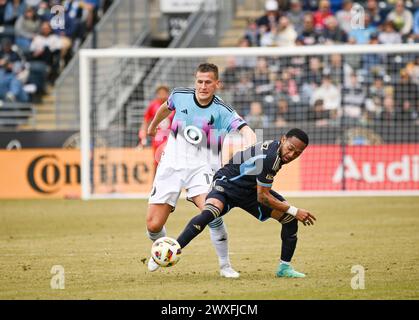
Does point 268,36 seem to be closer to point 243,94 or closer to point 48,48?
point 243,94

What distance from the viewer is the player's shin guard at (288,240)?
33.4 ft

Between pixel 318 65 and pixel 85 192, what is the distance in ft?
22.2

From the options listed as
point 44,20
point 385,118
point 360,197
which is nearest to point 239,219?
point 360,197

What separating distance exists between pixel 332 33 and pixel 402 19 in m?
1.81

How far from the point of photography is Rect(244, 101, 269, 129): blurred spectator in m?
22.7

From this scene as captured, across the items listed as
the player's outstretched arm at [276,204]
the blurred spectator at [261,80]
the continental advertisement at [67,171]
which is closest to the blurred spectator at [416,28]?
the blurred spectator at [261,80]

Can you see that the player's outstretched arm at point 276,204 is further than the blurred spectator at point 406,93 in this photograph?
No

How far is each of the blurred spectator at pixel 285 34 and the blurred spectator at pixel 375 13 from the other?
7.04ft

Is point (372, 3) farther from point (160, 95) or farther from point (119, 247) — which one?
point (119, 247)

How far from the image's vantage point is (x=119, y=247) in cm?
1312

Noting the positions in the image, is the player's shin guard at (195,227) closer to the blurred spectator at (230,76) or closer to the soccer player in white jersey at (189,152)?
the soccer player in white jersey at (189,152)

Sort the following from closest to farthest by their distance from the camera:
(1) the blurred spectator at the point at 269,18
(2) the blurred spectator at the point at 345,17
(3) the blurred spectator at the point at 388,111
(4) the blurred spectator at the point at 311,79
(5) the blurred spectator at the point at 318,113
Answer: (3) the blurred spectator at the point at 388,111 < (5) the blurred spectator at the point at 318,113 < (4) the blurred spectator at the point at 311,79 < (2) the blurred spectator at the point at 345,17 < (1) the blurred spectator at the point at 269,18

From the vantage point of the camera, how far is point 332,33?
83.6 ft

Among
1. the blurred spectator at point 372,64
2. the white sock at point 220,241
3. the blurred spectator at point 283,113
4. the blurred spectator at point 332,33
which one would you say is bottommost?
the white sock at point 220,241
